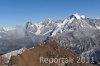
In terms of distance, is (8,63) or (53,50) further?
(53,50)

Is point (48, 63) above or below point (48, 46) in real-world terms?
below

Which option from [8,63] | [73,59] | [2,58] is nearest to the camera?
[8,63]

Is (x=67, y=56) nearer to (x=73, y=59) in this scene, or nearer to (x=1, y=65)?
(x=73, y=59)

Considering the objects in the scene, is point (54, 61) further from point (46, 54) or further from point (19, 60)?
point (19, 60)

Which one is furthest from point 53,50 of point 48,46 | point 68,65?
point 68,65

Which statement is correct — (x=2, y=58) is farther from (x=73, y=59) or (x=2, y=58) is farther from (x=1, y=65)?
(x=73, y=59)

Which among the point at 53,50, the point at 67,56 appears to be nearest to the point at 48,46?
the point at 53,50

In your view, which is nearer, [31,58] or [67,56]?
[31,58]

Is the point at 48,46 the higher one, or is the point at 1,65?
the point at 48,46

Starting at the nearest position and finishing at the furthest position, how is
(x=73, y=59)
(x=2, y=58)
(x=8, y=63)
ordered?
1. (x=8, y=63)
2. (x=2, y=58)
3. (x=73, y=59)
